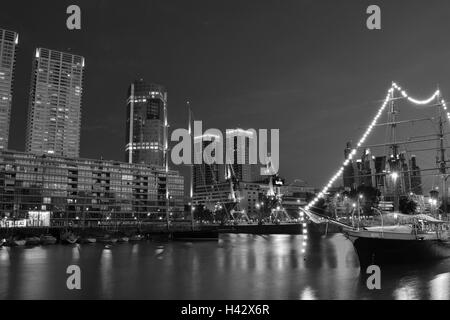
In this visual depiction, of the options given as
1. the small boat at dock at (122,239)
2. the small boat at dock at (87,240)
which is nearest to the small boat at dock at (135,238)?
the small boat at dock at (122,239)

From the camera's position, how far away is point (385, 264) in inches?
1487

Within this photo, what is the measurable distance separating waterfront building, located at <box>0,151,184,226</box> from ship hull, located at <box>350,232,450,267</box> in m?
110

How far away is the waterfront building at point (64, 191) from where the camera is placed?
15738 cm

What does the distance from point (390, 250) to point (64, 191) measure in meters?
159

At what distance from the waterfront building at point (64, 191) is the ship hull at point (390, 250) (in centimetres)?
10961

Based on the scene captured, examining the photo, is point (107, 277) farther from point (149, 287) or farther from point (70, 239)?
point (70, 239)

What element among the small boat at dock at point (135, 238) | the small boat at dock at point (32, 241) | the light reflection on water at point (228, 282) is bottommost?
the small boat at dock at point (135, 238)

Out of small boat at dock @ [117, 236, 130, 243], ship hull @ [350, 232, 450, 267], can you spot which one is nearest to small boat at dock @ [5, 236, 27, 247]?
small boat at dock @ [117, 236, 130, 243]

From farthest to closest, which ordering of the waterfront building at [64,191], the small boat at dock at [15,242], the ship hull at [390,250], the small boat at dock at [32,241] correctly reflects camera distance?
the waterfront building at [64,191] → the small boat at dock at [32,241] → the small boat at dock at [15,242] → the ship hull at [390,250]

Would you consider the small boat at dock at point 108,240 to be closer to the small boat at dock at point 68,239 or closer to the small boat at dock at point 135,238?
the small boat at dock at point 68,239
